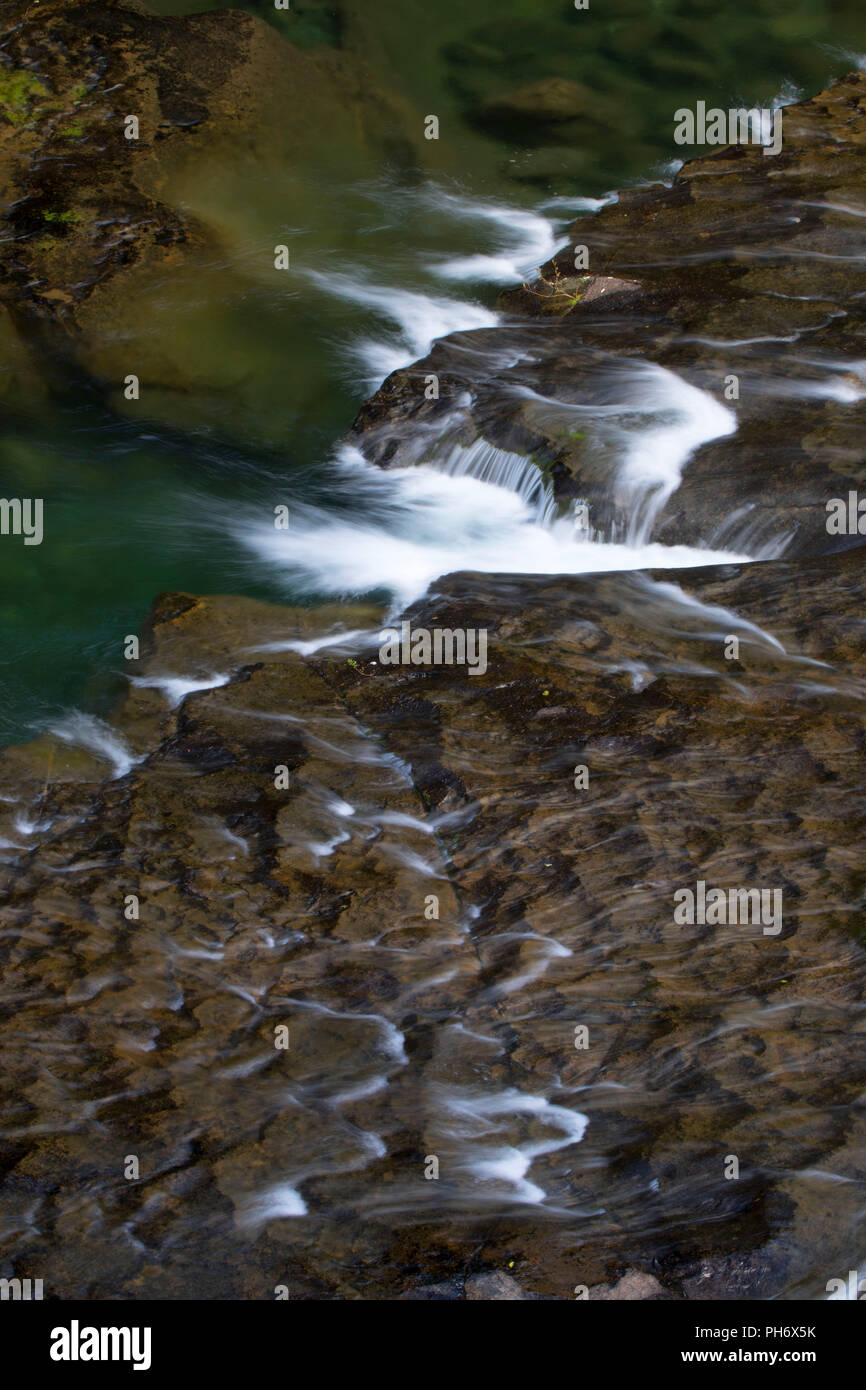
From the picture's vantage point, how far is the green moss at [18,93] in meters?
14.0

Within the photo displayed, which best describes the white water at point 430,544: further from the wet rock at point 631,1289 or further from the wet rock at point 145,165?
the wet rock at point 631,1289

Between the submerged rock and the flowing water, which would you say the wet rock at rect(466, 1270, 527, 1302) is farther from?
the flowing water

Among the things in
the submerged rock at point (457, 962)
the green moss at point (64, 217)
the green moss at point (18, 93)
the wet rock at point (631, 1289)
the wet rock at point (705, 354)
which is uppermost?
the green moss at point (18, 93)

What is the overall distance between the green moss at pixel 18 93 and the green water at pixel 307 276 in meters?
2.27

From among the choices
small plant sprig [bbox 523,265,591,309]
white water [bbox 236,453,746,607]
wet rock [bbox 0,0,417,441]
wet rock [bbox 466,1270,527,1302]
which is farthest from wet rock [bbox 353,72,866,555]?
wet rock [bbox 466,1270,527,1302]

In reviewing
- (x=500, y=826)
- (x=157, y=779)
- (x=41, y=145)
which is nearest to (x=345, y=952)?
(x=500, y=826)

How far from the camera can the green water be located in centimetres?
1023

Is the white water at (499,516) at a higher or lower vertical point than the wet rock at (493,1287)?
higher

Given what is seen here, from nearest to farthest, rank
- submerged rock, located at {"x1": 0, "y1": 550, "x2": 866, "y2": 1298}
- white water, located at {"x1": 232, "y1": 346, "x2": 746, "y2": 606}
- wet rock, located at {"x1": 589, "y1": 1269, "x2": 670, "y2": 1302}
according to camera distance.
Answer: wet rock, located at {"x1": 589, "y1": 1269, "x2": 670, "y2": 1302}
submerged rock, located at {"x1": 0, "y1": 550, "x2": 866, "y2": 1298}
white water, located at {"x1": 232, "y1": 346, "x2": 746, "y2": 606}

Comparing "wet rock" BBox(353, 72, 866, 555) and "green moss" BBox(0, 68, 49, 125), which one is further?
"green moss" BBox(0, 68, 49, 125)

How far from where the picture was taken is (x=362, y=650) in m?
8.82

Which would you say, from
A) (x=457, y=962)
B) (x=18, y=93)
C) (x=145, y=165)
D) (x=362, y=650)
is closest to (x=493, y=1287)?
(x=457, y=962)

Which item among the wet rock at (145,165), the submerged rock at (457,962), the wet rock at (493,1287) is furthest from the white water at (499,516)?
the wet rock at (493,1287)

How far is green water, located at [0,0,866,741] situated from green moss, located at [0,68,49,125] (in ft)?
7.43
